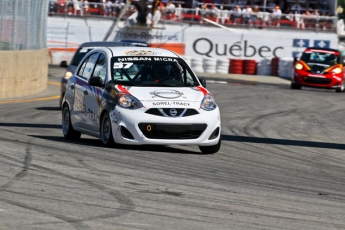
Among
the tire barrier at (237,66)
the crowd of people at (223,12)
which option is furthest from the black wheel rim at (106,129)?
the crowd of people at (223,12)

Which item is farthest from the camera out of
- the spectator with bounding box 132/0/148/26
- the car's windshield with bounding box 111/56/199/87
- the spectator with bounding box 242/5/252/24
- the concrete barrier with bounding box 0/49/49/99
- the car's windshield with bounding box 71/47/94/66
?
the spectator with bounding box 242/5/252/24

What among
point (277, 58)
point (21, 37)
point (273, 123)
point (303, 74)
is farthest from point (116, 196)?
point (277, 58)

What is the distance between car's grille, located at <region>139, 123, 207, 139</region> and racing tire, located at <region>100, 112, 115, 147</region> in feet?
1.65

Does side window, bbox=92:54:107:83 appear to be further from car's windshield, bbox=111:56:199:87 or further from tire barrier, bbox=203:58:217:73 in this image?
tire barrier, bbox=203:58:217:73

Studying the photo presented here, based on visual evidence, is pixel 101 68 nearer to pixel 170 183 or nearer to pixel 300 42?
pixel 170 183

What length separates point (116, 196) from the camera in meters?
7.71

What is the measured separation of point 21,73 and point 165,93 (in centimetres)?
1235

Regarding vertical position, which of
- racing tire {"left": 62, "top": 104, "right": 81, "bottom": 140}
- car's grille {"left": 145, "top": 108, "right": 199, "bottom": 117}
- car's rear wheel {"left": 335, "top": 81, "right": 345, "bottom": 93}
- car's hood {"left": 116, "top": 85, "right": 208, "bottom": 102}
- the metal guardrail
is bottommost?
car's rear wheel {"left": 335, "top": 81, "right": 345, "bottom": 93}

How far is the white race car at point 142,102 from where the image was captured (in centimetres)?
1093

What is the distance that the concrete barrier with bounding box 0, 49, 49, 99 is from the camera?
21.8 meters

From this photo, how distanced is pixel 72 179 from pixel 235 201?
5.71 feet

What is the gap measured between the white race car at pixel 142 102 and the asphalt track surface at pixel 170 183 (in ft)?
0.82

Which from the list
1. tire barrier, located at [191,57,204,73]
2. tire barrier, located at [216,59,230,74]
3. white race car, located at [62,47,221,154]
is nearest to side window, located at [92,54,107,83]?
white race car, located at [62,47,221,154]

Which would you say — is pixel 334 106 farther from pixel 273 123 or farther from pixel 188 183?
pixel 188 183
